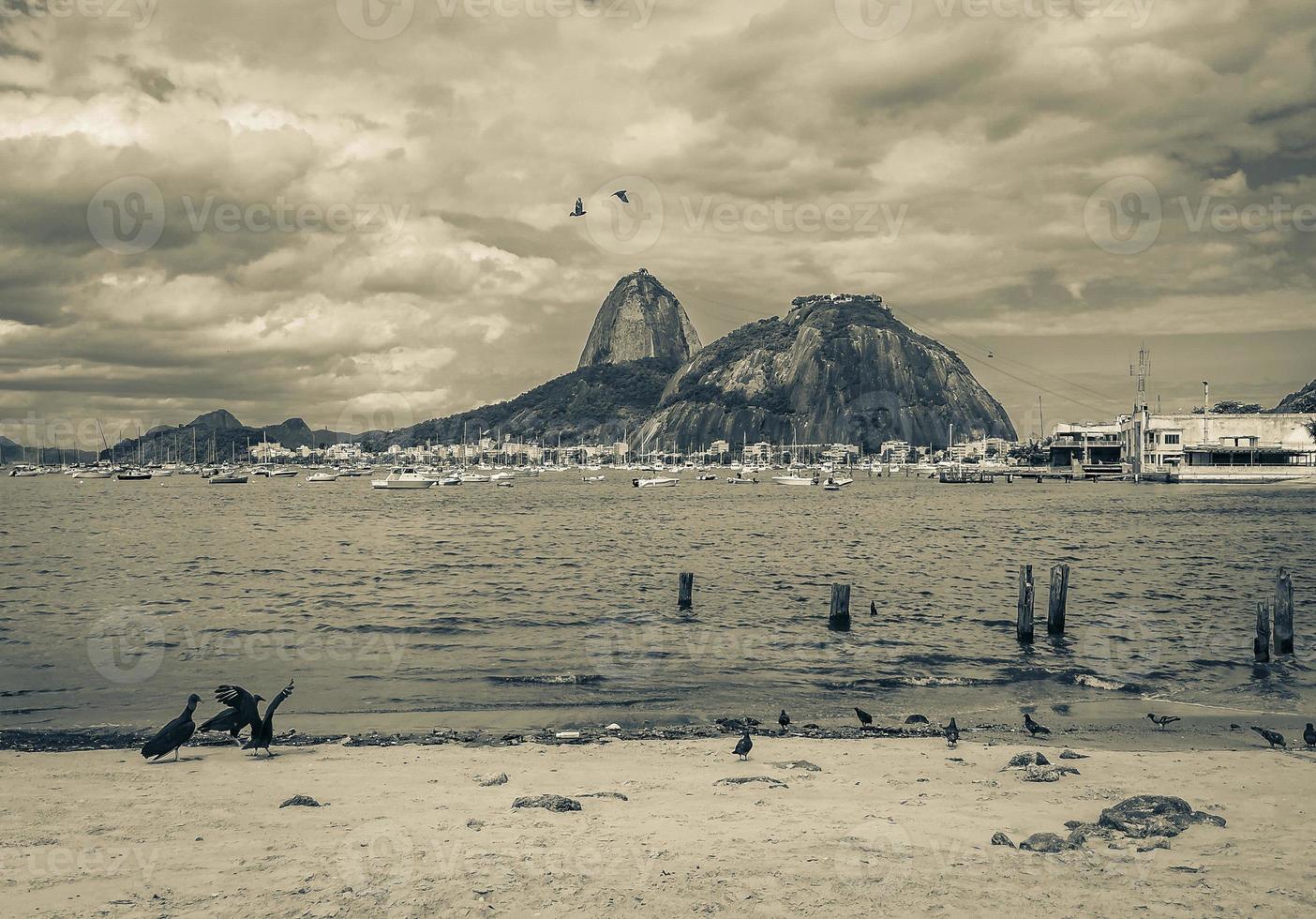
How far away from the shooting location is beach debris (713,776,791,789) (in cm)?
1311

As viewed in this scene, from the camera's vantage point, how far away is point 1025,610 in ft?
88.5

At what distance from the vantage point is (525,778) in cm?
1375

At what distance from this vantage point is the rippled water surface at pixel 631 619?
21.2 m

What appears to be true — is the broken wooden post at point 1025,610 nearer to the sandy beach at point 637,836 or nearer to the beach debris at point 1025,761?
the sandy beach at point 637,836

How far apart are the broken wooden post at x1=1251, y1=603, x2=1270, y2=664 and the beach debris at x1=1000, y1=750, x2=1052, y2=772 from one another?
14466 mm

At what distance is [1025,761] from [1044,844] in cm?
426

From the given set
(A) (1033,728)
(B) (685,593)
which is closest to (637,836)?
(A) (1033,728)

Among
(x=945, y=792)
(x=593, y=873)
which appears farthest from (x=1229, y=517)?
(x=593, y=873)

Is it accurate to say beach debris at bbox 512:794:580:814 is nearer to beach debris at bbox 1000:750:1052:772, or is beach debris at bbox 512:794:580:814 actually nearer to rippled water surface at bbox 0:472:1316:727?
beach debris at bbox 1000:750:1052:772

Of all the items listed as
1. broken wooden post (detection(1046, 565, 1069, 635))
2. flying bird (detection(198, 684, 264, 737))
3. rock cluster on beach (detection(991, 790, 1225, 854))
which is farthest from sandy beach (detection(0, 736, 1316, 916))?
broken wooden post (detection(1046, 565, 1069, 635))

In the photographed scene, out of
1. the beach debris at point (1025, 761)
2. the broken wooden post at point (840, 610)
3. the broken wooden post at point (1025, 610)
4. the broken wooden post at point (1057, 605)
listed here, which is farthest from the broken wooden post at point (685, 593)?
the beach debris at point (1025, 761)

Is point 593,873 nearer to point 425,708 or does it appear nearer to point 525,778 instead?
point 525,778

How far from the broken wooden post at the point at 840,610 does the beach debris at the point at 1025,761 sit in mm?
14702

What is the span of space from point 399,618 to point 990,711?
20384 millimetres
